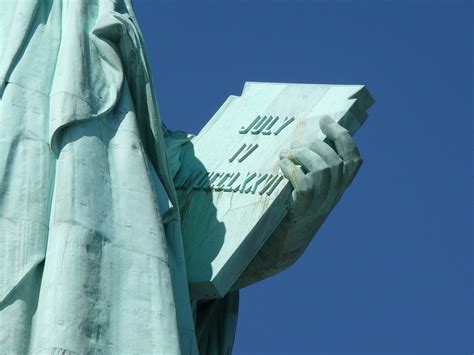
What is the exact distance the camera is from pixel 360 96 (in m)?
20.8

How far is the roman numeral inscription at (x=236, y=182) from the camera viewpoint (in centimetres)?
2016

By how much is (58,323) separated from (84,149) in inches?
62.9

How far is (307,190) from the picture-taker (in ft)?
66.3

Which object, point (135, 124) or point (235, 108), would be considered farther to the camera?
point (235, 108)

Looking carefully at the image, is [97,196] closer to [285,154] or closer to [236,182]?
[236,182]

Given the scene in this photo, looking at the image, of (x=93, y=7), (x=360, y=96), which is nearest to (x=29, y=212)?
(x=93, y=7)

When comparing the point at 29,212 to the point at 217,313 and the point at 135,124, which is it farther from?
the point at 217,313

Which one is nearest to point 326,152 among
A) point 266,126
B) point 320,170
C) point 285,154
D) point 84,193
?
point 320,170

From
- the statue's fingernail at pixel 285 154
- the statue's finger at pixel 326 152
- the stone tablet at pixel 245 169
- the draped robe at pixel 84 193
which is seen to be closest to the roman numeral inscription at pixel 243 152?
the stone tablet at pixel 245 169

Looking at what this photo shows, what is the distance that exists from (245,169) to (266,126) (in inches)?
22.8

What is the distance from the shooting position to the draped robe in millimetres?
18062

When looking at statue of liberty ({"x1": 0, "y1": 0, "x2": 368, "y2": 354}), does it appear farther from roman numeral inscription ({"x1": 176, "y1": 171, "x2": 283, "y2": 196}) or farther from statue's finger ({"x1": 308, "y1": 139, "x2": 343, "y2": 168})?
roman numeral inscription ({"x1": 176, "y1": 171, "x2": 283, "y2": 196})

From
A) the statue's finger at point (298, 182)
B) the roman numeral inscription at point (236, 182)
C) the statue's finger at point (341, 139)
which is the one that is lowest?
the roman numeral inscription at point (236, 182)

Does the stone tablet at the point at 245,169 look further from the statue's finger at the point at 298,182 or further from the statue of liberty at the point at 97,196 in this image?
the statue of liberty at the point at 97,196
